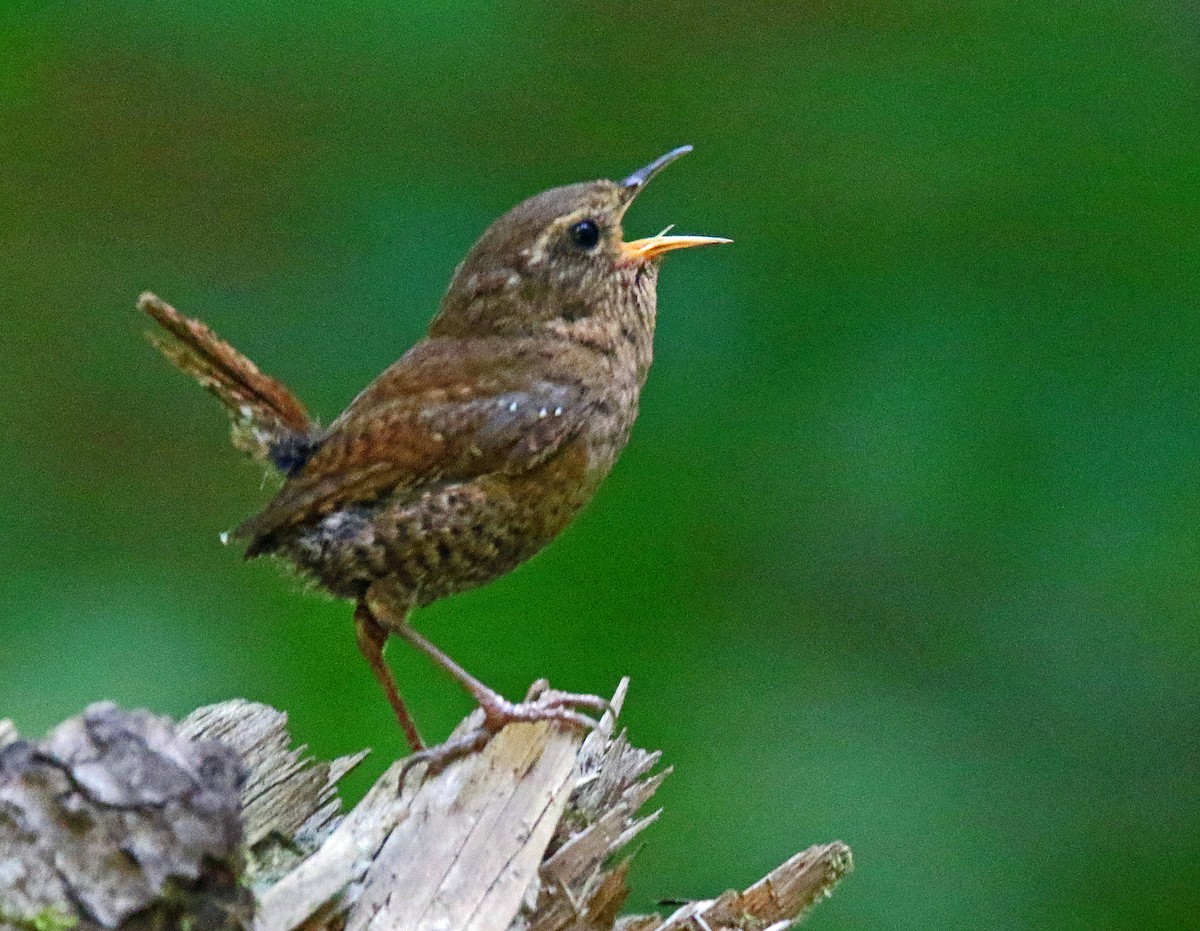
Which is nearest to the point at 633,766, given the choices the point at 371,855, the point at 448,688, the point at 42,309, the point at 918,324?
the point at 371,855

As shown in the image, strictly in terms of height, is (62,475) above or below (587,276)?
above

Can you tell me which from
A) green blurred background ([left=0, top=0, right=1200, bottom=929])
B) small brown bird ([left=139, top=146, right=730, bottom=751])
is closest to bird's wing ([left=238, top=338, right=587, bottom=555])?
small brown bird ([left=139, top=146, right=730, bottom=751])

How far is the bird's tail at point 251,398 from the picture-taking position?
2604mm

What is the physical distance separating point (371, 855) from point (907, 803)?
1811 millimetres

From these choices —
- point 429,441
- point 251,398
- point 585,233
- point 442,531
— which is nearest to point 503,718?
point 442,531

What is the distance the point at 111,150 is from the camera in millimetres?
4031

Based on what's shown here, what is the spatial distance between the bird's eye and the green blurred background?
990mm

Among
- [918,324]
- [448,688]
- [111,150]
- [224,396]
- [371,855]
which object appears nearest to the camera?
[371,855]

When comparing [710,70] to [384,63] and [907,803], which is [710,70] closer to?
[384,63]

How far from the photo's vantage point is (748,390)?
145 inches

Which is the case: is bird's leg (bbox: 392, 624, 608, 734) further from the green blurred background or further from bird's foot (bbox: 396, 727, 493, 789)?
the green blurred background

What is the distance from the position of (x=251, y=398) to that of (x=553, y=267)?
563mm

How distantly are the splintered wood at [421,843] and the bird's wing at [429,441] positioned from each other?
0.36m

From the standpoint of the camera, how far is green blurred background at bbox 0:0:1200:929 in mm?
3439
